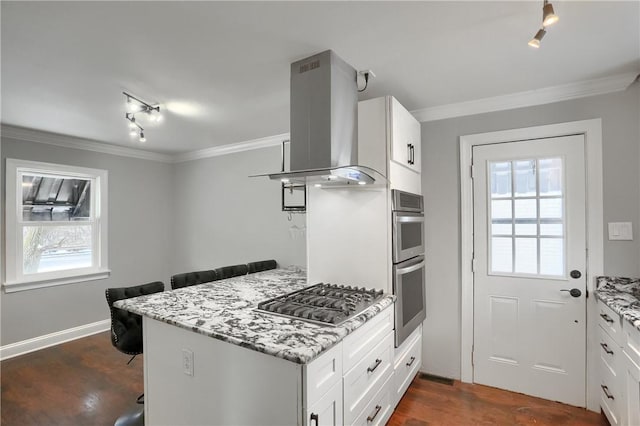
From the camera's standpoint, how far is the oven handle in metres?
2.17

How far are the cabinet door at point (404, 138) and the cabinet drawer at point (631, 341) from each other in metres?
1.60

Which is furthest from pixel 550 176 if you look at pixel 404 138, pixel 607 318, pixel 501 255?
pixel 404 138

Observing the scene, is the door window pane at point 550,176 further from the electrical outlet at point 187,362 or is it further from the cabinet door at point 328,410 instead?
the electrical outlet at point 187,362

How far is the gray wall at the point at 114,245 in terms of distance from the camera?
3.39m

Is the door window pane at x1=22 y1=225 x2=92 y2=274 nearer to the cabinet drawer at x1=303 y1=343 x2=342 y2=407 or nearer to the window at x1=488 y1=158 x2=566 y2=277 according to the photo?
the cabinet drawer at x1=303 y1=343 x2=342 y2=407

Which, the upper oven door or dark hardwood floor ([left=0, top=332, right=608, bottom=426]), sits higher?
the upper oven door

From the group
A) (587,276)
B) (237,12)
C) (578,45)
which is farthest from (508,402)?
(237,12)

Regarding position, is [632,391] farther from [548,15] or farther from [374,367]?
[548,15]

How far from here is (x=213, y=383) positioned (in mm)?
1497

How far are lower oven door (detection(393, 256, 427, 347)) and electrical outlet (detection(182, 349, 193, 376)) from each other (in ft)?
4.23

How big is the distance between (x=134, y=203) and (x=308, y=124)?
367 cm

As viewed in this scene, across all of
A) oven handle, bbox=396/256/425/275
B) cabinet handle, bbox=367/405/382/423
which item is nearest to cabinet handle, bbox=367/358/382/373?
cabinet handle, bbox=367/405/382/423

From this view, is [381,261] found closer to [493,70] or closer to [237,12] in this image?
[493,70]

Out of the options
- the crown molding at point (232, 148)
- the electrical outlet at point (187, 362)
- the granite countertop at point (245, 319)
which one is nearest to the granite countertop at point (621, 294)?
the granite countertop at point (245, 319)
